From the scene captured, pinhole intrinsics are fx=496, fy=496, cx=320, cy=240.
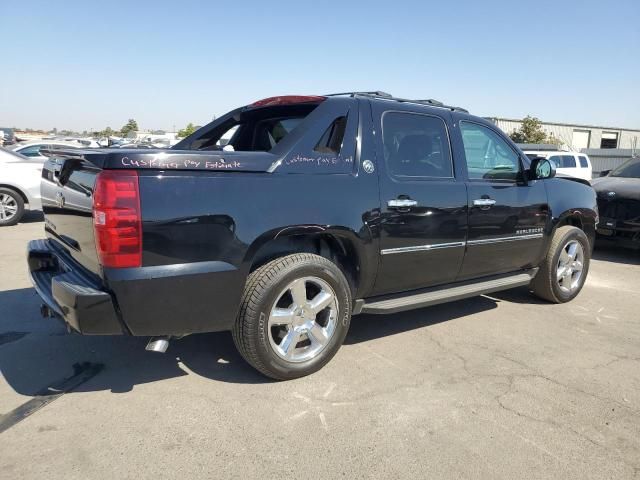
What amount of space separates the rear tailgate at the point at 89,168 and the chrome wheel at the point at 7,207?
6.70m

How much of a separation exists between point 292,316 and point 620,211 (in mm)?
6523

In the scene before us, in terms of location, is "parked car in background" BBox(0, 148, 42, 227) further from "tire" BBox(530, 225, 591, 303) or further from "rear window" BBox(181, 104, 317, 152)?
"tire" BBox(530, 225, 591, 303)

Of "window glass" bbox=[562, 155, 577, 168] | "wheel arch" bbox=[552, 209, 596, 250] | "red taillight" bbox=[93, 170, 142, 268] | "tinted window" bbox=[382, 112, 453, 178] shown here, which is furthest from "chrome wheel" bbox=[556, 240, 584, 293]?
"window glass" bbox=[562, 155, 577, 168]

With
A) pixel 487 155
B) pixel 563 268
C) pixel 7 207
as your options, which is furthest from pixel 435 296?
pixel 7 207

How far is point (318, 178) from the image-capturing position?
3.21 m

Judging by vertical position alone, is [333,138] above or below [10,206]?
above

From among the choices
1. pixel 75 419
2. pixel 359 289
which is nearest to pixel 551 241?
pixel 359 289

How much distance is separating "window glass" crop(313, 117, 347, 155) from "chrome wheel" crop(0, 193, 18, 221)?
8025 mm

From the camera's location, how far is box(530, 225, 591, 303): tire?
16.4 ft

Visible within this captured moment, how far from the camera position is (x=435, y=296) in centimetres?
388

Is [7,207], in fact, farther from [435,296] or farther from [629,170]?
[629,170]

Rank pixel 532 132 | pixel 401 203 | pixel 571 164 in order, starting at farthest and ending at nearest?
pixel 532 132, pixel 571 164, pixel 401 203

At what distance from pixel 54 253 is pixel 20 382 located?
0.86m

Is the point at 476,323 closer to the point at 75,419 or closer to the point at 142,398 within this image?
the point at 142,398
